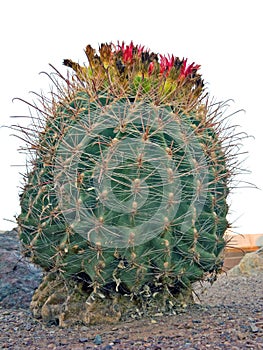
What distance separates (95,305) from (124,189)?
76 cm

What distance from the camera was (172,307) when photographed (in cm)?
317

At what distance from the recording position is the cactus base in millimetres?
3012

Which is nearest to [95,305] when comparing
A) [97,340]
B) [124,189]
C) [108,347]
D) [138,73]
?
[97,340]

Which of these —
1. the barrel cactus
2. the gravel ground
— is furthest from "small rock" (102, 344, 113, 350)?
the barrel cactus

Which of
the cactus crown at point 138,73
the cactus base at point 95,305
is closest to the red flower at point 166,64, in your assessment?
the cactus crown at point 138,73

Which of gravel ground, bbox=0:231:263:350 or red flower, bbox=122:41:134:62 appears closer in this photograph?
gravel ground, bbox=0:231:263:350

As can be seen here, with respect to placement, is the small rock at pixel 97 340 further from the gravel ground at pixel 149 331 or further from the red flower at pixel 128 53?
the red flower at pixel 128 53

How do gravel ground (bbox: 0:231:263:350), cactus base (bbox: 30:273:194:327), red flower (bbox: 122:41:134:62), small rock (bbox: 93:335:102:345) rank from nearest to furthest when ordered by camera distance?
gravel ground (bbox: 0:231:263:350) → small rock (bbox: 93:335:102:345) → cactus base (bbox: 30:273:194:327) → red flower (bbox: 122:41:134:62)

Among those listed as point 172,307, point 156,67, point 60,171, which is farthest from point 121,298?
point 156,67

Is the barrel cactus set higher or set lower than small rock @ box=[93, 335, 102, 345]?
higher

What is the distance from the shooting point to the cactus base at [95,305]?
9.88 feet

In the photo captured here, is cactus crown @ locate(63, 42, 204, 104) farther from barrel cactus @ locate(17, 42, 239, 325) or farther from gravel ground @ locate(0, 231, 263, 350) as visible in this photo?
gravel ground @ locate(0, 231, 263, 350)

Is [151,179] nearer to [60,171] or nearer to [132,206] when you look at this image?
[132,206]

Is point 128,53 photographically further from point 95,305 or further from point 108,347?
point 108,347
